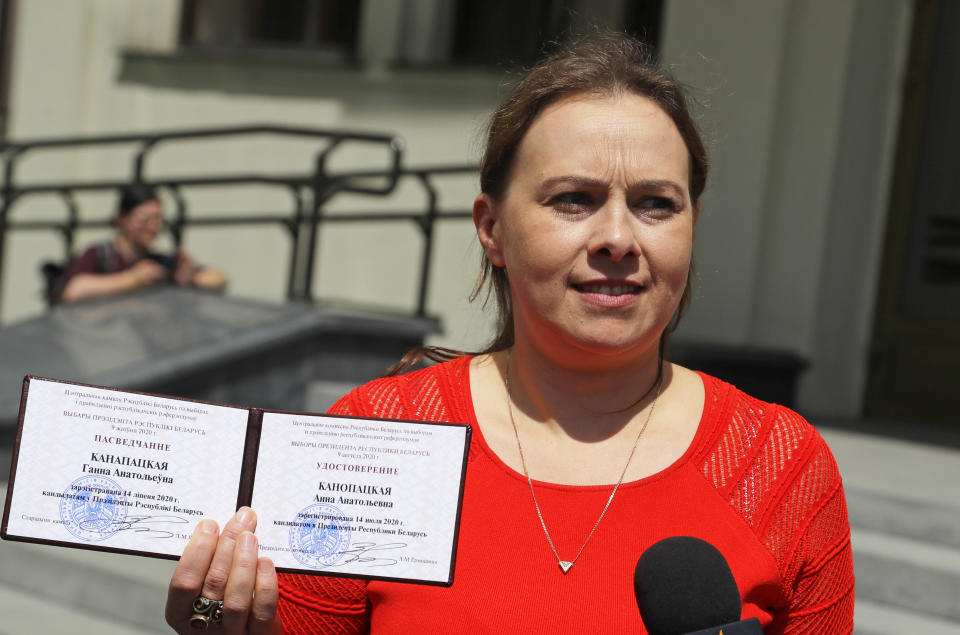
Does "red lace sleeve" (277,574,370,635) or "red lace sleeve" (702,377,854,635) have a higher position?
"red lace sleeve" (702,377,854,635)

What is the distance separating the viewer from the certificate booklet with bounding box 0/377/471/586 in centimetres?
156

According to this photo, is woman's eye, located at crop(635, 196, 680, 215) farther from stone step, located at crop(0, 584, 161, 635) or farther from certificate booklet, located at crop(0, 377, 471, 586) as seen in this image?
stone step, located at crop(0, 584, 161, 635)

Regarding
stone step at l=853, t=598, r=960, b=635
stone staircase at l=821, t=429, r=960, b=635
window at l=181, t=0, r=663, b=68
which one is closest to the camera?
stone step at l=853, t=598, r=960, b=635

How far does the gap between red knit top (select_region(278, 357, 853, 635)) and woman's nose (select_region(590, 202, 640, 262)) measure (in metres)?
0.31

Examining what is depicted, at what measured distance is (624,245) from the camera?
169cm

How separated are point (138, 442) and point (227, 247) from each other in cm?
734

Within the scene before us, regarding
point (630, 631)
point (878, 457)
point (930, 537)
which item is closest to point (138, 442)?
point (630, 631)

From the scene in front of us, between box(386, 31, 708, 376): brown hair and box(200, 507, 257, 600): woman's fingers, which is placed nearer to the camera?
box(200, 507, 257, 600): woman's fingers

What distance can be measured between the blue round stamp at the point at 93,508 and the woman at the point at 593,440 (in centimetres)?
11

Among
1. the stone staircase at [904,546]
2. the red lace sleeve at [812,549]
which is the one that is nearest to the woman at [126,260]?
the stone staircase at [904,546]

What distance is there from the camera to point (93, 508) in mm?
1562

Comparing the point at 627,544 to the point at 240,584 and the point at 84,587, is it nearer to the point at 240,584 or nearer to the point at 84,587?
the point at 240,584

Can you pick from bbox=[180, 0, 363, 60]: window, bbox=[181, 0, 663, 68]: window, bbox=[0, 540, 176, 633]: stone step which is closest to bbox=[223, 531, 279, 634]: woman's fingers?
bbox=[0, 540, 176, 633]: stone step

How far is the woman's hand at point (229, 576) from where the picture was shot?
1.54 metres
